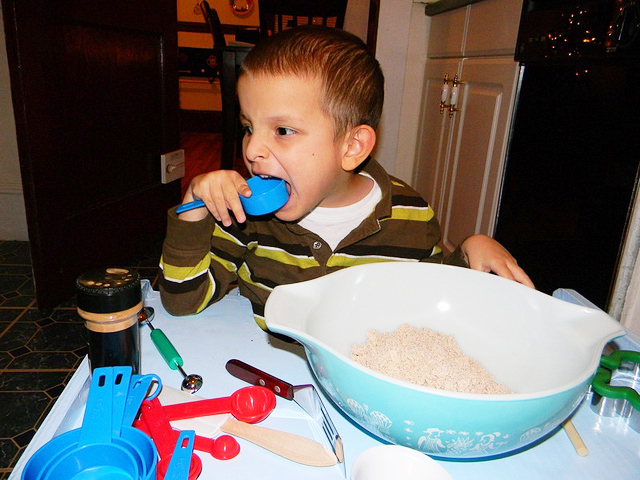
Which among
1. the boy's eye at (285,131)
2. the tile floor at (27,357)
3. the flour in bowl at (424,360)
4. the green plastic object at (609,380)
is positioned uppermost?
the boy's eye at (285,131)

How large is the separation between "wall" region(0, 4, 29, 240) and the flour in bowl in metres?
1.93

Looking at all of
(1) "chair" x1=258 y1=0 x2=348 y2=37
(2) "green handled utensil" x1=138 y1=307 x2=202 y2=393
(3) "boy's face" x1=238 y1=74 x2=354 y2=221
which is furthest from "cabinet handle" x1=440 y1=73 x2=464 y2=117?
(2) "green handled utensil" x1=138 y1=307 x2=202 y2=393

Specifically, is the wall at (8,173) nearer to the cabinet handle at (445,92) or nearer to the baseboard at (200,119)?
the cabinet handle at (445,92)

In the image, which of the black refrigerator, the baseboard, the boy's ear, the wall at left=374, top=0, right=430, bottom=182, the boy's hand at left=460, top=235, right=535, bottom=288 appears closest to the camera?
the boy's hand at left=460, top=235, right=535, bottom=288

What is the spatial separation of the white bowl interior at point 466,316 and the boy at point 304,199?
0.11 meters

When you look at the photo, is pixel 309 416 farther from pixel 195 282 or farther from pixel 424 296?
pixel 195 282

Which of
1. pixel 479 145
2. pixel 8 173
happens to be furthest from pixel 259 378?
pixel 8 173

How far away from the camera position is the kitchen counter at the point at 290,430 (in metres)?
0.41

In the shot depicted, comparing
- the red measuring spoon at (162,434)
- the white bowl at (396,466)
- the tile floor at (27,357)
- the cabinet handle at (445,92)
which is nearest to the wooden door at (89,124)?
the tile floor at (27,357)

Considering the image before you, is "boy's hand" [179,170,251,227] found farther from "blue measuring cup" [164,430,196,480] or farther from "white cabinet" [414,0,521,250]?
"white cabinet" [414,0,521,250]

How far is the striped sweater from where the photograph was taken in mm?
733

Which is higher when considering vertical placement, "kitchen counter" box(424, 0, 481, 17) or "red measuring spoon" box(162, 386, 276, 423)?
"kitchen counter" box(424, 0, 481, 17)

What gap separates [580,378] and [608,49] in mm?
898

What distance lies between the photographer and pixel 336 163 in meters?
0.80
